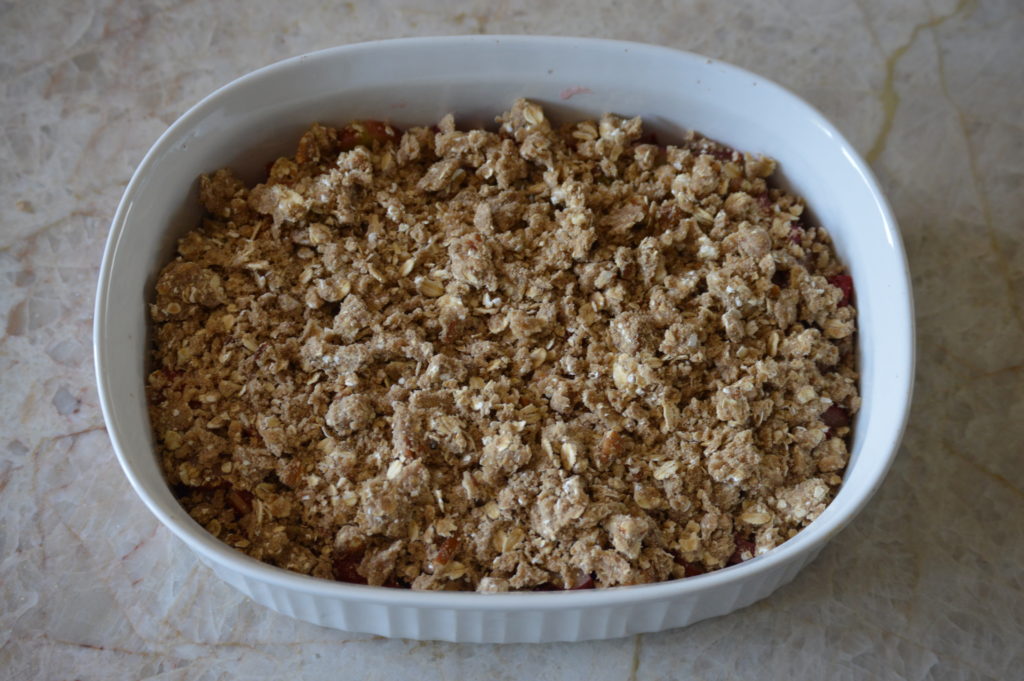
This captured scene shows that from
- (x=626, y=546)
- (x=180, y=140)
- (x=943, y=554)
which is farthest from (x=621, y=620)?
(x=180, y=140)

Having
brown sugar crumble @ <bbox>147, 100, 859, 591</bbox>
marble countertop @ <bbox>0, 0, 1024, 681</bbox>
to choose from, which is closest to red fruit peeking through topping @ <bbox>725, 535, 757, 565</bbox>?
brown sugar crumble @ <bbox>147, 100, 859, 591</bbox>

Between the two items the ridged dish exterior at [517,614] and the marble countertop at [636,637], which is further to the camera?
the marble countertop at [636,637]

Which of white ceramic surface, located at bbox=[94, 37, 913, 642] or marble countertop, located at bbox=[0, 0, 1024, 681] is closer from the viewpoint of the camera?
white ceramic surface, located at bbox=[94, 37, 913, 642]

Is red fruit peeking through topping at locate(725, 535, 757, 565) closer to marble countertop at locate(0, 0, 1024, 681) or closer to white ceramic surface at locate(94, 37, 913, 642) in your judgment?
white ceramic surface at locate(94, 37, 913, 642)

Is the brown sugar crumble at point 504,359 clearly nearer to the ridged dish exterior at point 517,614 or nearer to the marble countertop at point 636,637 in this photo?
the ridged dish exterior at point 517,614

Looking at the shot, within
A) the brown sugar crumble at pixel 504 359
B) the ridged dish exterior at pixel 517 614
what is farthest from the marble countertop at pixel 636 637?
the brown sugar crumble at pixel 504 359

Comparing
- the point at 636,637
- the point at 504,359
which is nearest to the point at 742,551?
the point at 636,637

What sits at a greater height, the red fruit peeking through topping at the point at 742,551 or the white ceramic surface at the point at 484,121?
the white ceramic surface at the point at 484,121
